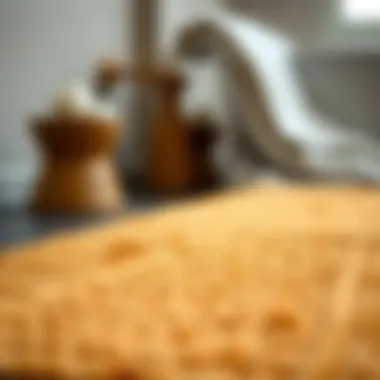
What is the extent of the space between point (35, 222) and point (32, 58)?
0.52 m

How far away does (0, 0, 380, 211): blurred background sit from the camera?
5.15 feet

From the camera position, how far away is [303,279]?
2.00 feet

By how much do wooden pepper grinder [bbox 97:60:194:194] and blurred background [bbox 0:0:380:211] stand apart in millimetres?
62

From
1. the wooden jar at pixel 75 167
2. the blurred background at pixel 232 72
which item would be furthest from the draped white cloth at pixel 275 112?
the wooden jar at pixel 75 167

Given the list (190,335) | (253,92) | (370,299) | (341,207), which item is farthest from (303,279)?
(253,92)

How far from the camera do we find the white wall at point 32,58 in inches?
63.8

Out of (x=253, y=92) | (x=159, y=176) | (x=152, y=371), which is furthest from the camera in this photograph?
(x=159, y=176)

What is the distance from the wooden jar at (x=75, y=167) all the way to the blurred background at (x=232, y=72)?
0.16 metres

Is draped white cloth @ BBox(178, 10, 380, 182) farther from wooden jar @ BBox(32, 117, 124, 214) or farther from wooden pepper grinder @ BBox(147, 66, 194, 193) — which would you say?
wooden jar @ BBox(32, 117, 124, 214)

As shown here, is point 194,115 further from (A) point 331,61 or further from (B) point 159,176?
(A) point 331,61

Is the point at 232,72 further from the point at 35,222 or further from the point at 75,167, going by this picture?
the point at 35,222

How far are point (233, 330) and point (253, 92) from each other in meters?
1.14

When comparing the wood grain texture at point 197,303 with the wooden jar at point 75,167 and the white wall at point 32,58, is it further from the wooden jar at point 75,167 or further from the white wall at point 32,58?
the white wall at point 32,58

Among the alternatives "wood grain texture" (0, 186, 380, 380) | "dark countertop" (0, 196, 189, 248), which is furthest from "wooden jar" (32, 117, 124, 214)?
"wood grain texture" (0, 186, 380, 380)
